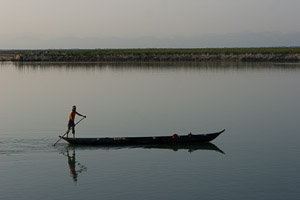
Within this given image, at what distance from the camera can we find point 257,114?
86.0 ft

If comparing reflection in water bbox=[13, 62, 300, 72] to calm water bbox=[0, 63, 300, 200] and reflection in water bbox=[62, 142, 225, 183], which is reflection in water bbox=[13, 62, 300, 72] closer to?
calm water bbox=[0, 63, 300, 200]

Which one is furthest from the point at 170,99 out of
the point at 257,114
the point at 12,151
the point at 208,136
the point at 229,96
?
the point at 12,151

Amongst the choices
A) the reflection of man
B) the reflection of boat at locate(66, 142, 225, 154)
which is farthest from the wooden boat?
the reflection of man

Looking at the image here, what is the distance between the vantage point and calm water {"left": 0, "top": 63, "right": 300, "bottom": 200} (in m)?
13.9

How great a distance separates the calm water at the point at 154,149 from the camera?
547 inches

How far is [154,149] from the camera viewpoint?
18828 mm

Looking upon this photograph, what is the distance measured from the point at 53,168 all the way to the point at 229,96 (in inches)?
787

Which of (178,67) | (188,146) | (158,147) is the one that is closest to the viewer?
(158,147)

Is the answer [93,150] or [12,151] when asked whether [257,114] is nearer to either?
[93,150]

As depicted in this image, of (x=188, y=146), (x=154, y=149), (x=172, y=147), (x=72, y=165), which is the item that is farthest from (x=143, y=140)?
(x=72, y=165)

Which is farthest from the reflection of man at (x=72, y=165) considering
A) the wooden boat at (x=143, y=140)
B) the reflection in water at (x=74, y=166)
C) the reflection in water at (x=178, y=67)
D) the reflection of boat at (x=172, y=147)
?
the reflection in water at (x=178, y=67)

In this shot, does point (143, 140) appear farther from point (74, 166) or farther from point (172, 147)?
point (74, 166)

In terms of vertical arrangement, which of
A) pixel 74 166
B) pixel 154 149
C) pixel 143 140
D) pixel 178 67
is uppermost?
pixel 178 67

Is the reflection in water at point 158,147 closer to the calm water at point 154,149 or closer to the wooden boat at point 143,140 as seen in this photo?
the calm water at point 154,149
